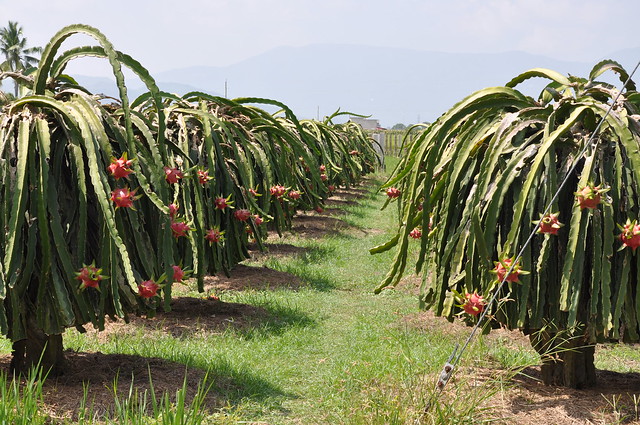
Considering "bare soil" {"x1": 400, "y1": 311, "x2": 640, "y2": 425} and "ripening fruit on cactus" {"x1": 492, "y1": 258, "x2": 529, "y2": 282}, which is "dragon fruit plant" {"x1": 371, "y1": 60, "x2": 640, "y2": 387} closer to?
"ripening fruit on cactus" {"x1": 492, "y1": 258, "x2": 529, "y2": 282}

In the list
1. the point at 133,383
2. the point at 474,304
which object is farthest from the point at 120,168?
the point at 474,304

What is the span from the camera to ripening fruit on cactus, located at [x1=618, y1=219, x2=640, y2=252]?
147 inches

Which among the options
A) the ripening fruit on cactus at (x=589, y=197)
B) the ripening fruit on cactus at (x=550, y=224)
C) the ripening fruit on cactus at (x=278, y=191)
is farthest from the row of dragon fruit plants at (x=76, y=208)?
the ripening fruit on cactus at (x=278, y=191)

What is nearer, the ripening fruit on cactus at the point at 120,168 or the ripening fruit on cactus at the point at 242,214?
the ripening fruit on cactus at the point at 120,168

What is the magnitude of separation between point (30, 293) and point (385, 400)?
1945 mm

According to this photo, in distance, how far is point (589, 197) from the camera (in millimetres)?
3699

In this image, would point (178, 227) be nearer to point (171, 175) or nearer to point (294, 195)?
point (171, 175)

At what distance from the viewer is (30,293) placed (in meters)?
3.94

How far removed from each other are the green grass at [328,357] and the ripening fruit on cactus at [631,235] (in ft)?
3.00

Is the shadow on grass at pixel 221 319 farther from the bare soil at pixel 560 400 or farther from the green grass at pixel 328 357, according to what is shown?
the bare soil at pixel 560 400

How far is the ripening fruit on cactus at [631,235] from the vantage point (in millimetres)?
3727

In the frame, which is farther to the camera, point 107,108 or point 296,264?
point 296,264

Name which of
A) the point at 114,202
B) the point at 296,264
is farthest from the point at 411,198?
the point at 296,264

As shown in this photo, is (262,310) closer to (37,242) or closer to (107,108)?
(107,108)
